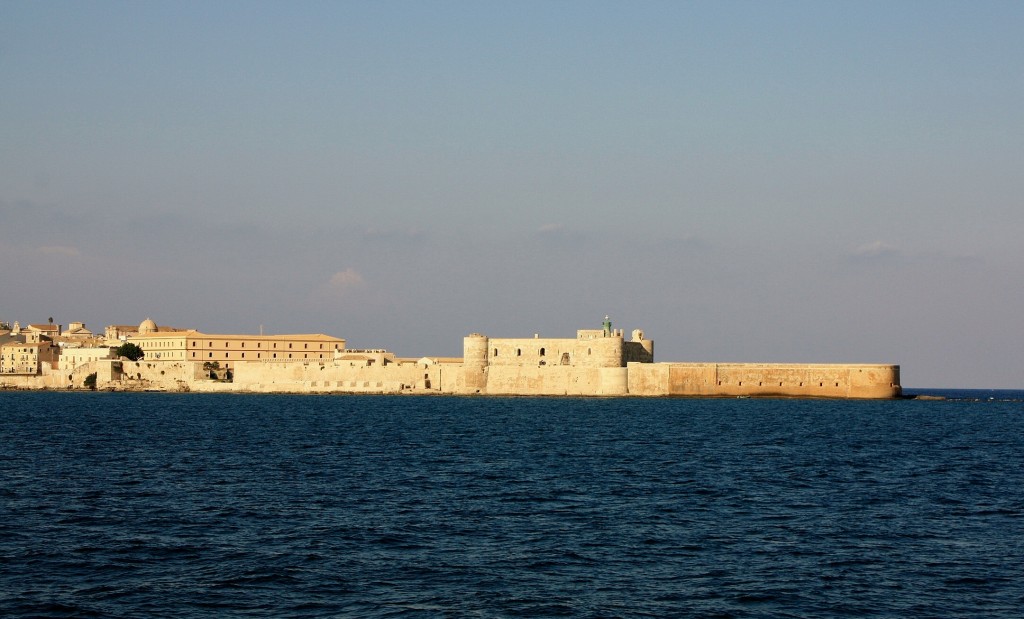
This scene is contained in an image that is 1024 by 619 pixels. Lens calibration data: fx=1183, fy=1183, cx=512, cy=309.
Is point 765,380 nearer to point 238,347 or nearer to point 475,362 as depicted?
point 475,362

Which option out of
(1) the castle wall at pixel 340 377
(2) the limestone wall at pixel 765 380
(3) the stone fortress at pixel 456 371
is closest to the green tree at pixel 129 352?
(3) the stone fortress at pixel 456 371

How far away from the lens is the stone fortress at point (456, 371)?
250 feet

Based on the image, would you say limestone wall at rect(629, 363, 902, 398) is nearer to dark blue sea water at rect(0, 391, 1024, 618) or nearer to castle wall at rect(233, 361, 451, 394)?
castle wall at rect(233, 361, 451, 394)

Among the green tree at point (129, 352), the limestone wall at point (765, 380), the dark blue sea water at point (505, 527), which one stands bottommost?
the dark blue sea water at point (505, 527)

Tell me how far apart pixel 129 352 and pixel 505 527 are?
318ft

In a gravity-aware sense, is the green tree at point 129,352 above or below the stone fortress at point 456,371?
above

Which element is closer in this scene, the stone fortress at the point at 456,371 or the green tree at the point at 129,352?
the stone fortress at the point at 456,371

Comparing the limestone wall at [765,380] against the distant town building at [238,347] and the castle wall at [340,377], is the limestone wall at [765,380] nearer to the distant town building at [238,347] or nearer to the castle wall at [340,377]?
the castle wall at [340,377]

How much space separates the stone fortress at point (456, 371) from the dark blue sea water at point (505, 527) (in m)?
33.4

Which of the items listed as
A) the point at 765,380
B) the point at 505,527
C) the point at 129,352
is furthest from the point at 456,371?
the point at 505,527

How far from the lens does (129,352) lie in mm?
110938

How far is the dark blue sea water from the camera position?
50.7 ft

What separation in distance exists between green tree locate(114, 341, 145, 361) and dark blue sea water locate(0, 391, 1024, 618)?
227 feet

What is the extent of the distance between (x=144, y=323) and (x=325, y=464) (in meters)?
102
